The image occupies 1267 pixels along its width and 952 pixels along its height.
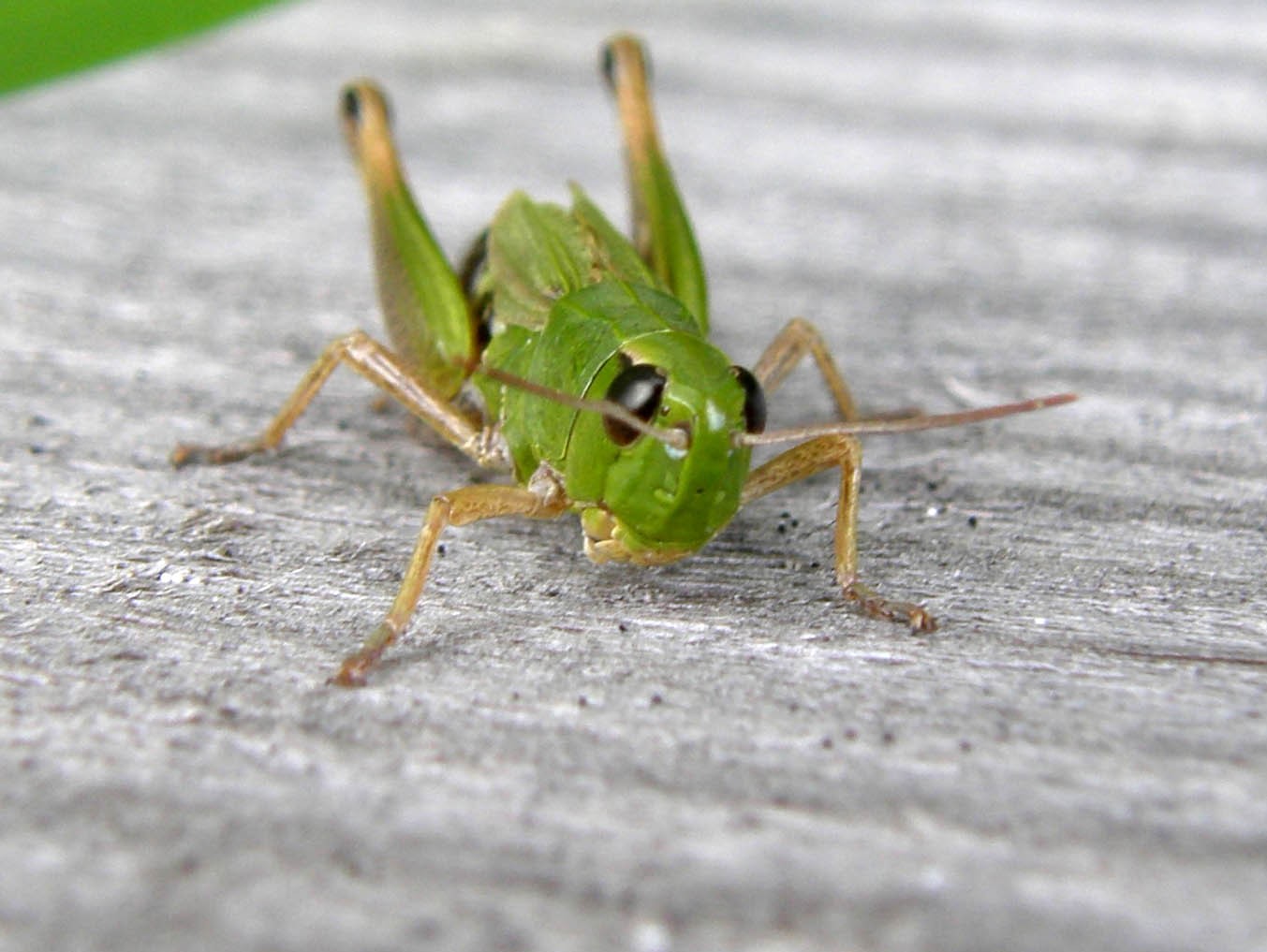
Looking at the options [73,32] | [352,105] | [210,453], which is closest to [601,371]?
[210,453]

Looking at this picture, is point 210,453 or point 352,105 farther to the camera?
point 352,105

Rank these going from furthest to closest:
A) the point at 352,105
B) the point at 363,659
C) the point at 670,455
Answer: the point at 352,105 → the point at 670,455 → the point at 363,659

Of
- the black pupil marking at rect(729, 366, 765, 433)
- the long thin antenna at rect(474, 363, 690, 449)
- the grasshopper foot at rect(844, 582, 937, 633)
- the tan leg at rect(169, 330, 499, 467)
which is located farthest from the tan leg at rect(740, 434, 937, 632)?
the tan leg at rect(169, 330, 499, 467)

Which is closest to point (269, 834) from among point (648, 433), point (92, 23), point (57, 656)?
point (57, 656)

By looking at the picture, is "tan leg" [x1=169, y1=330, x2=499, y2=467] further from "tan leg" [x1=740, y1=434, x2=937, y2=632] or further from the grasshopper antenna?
the grasshopper antenna

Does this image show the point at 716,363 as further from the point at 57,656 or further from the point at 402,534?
the point at 57,656

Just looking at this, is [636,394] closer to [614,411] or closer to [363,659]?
[614,411]

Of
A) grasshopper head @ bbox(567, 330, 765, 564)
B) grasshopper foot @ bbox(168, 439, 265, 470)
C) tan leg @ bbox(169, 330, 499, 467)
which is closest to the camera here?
grasshopper head @ bbox(567, 330, 765, 564)
